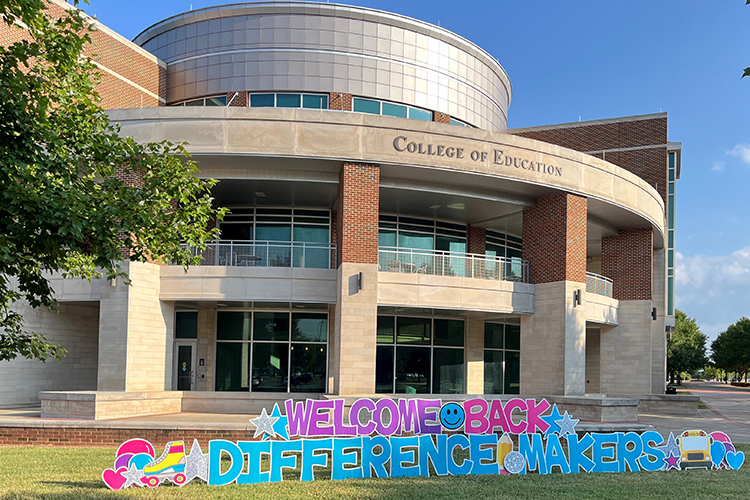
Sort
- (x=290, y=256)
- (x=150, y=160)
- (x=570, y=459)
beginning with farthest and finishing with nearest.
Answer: (x=290, y=256)
(x=570, y=459)
(x=150, y=160)

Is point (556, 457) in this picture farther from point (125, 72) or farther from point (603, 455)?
point (125, 72)

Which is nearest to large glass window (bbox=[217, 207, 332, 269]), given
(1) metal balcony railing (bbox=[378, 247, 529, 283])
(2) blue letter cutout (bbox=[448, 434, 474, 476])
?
(1) metal balcony railing (bbox=[378, 247, 529, 283])

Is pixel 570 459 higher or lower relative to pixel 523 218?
lower

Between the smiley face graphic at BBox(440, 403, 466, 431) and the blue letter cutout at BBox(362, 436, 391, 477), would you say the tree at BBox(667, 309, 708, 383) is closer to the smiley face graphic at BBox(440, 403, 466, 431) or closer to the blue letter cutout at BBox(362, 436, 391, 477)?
the smiley face graphic at BBox(440, 403, 466, 431)

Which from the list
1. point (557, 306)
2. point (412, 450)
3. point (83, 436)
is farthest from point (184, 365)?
point (412, 450)

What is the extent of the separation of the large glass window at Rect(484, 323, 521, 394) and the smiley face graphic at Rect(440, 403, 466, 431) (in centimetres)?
1318

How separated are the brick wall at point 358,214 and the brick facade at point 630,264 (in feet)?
44.4

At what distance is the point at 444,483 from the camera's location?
11.5 metres

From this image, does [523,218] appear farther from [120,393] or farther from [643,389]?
[120,393]

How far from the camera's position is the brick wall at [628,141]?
3409cm

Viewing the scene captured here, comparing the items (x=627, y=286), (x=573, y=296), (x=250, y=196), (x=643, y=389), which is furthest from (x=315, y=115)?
(x=643, y=389)

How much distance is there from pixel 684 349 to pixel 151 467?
62.1m

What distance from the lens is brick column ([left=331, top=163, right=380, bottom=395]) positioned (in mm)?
20062

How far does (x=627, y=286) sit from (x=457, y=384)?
8.87m
